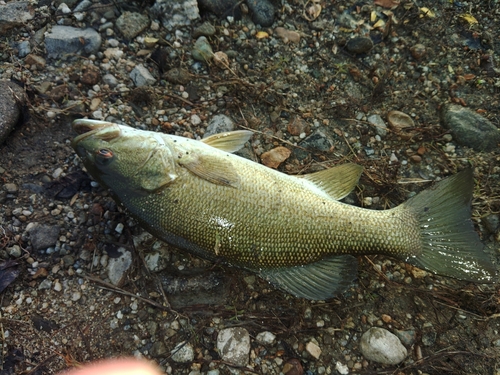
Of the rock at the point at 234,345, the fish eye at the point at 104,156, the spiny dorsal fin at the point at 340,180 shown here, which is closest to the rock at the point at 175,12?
the fish eye at the point at 104,156

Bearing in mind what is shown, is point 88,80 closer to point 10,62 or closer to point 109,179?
point 10,62

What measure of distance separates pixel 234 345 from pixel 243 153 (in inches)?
71.9

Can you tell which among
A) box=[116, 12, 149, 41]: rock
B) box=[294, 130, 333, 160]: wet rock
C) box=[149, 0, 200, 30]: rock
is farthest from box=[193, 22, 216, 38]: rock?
box=[294, 130, 333, 160]: wet rock

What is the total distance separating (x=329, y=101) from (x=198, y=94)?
1.40 metres

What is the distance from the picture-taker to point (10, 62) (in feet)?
13.1

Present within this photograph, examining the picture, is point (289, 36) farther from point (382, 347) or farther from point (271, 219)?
point (382, 347)

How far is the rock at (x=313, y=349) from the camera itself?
Answer: 3.43 m

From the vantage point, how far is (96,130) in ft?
10.4

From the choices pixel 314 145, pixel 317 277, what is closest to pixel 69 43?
pixel 314 145

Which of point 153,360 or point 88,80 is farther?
point 88,80

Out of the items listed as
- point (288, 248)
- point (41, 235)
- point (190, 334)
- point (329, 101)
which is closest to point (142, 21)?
point (329, 101)

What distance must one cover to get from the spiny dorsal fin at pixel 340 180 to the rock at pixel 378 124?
0.76m

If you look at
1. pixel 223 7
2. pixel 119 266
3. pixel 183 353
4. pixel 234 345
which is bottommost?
pixel 183 353

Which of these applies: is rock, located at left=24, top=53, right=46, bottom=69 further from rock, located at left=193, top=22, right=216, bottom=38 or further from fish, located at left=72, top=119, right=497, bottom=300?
rock, located at left=193, top=22, right=216, bottom=38
